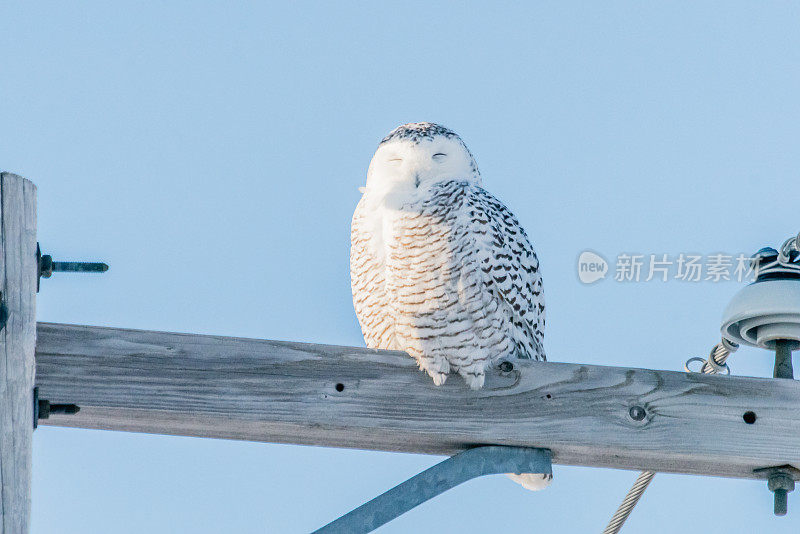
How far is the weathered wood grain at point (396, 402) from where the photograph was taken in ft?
9.19

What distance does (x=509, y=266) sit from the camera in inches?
142

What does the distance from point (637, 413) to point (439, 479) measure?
53 centimetres

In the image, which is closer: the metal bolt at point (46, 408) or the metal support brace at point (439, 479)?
the metal bolt at point (46, 408)

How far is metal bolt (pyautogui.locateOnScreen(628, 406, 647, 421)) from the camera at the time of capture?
2941 millimetres

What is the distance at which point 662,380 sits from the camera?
298cm

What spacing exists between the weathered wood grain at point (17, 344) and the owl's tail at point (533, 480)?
4.57ft

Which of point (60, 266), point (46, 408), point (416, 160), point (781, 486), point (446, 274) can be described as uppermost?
point (416, 160)

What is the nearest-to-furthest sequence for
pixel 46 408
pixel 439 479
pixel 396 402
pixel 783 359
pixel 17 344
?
pixel 17 344 < pixel 46 408 < pixel 439 479 < pixel 396 402 < pixel 783 359

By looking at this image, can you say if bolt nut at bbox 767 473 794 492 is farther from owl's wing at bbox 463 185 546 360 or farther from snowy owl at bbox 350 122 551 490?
owl's wing at bbox 463 185 546 360

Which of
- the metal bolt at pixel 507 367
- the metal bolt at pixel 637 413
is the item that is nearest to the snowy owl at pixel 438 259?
the metal bolt at pixel 507 367

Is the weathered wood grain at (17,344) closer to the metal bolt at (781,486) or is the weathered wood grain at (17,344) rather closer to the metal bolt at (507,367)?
the metal bolt at (507,367)

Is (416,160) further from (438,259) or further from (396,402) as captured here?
(396,402)

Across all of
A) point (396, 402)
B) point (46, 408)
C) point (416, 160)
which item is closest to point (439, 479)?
point (396, 402)

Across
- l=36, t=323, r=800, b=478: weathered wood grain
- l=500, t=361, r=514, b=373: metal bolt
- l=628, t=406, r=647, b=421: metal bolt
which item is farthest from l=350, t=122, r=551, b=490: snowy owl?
l=628, t=406, r=647, b=421: metal bolt
